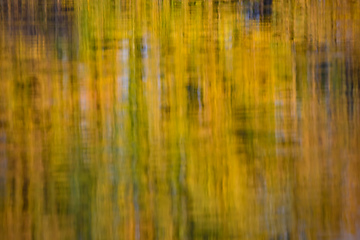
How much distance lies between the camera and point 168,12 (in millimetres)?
687

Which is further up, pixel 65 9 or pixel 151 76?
pixel 65 9

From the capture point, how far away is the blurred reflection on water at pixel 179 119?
1.99 feet

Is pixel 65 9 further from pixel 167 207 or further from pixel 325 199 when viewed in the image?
pixel 325 199

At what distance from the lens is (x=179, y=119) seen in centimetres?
65

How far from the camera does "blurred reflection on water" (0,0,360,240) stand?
0.61 meters

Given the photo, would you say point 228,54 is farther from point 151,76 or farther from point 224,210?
point 224,210

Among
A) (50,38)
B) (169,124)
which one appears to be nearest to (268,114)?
(169,124)

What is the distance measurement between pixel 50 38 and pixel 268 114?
0.40 m

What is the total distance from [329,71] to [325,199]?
226 mm

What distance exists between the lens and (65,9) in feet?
2.22

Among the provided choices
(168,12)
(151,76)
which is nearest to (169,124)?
(151,76)

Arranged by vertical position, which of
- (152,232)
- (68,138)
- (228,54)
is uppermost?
(228,54)

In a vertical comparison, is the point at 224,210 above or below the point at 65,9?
below

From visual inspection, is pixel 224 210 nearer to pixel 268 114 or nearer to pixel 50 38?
pixel 268 114
